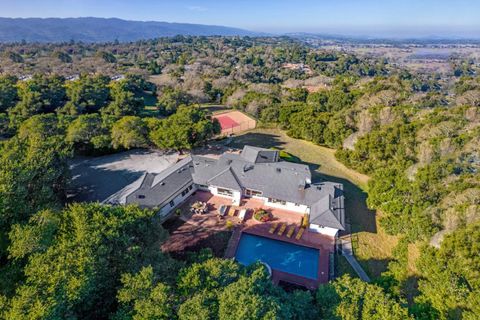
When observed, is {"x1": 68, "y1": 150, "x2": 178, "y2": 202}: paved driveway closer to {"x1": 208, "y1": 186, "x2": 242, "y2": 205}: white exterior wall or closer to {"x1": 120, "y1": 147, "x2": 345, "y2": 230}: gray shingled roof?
{"x1": 120, "y1": 147, "x2": 345, "y2": 230}: gray shingled roof

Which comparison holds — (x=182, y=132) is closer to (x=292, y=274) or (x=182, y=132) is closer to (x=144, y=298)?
(x=292, y=274)

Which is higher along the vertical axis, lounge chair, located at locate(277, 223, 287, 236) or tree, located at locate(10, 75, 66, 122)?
tree, located at locate(10, 75, 66, 122)

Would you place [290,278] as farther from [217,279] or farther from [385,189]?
[385,189]

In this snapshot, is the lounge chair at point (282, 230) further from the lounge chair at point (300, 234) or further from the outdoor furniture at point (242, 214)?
the outdoor furniture at point (242, 214)

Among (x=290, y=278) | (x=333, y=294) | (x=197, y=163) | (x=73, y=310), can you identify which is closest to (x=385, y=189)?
(x=290, y=278)

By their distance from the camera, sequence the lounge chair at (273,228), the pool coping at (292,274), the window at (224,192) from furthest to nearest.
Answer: the window at (224,192), the lounge chair at (273,228), the pool coping at (292,274)

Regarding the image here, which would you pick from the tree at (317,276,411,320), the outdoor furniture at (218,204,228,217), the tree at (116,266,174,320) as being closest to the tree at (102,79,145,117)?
the outdoor furniture at (218,204,228,217)

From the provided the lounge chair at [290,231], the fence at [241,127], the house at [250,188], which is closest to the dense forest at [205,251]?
the fence at [241,127]
